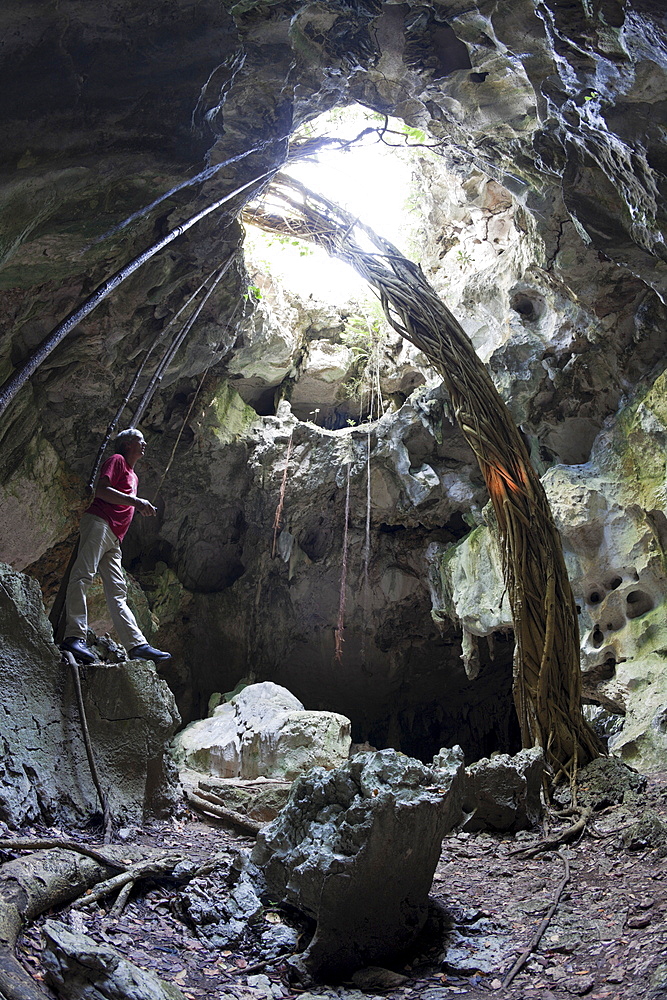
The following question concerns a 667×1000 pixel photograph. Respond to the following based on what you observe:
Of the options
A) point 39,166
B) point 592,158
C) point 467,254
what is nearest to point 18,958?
point 39,166

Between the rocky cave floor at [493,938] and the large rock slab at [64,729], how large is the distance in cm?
17

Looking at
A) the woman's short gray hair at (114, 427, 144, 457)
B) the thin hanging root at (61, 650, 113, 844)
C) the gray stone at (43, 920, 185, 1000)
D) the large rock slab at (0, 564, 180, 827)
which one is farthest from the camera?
the woman's short gray hair at (114, 427, 144, 457)

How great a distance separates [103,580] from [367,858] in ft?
7.47

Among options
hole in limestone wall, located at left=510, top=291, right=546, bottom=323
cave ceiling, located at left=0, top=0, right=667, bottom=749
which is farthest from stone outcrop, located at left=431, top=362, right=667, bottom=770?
hole in limestone wall, located at left=510, top=291, right=546, bottom=323

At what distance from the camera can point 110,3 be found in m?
2.37

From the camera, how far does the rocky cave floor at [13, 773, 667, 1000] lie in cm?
187

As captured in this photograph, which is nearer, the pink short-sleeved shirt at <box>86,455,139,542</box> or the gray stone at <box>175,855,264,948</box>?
the gray stone at <box>175,855,264,948</box>

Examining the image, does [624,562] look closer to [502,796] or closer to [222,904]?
[502,796]

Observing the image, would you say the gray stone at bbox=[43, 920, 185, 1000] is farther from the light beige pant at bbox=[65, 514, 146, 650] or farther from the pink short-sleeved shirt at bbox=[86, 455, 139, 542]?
the pink short-sleeved shirt at bbox=[86, 455, 139, 542]

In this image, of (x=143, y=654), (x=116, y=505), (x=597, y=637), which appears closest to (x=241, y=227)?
(x=116, y=505)

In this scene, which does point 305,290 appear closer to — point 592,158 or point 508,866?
point 592,158

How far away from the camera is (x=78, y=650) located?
3.28 metres

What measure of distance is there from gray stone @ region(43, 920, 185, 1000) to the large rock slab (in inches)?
42.4

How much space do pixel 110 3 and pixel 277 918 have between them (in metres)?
3.40
